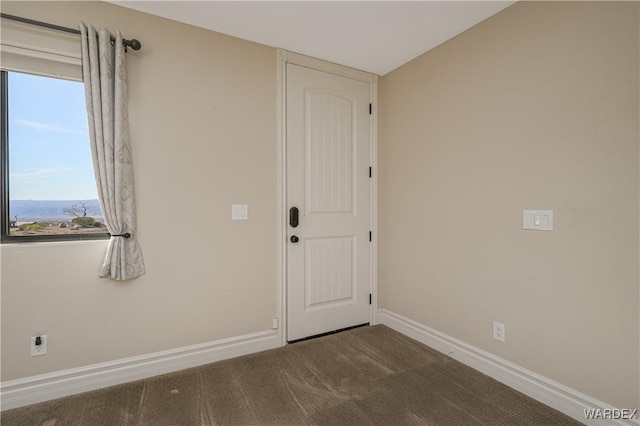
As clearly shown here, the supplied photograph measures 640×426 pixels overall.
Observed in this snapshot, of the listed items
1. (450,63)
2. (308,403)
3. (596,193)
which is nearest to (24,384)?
(308,403)

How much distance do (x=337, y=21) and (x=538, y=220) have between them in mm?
1890

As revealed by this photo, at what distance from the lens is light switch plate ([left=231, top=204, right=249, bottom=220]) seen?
252cm

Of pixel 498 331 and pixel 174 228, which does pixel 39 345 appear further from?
pixel 498 331

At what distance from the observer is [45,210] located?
2021 millimetres

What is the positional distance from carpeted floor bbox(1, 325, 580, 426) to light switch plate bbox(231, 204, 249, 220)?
111 centimetres

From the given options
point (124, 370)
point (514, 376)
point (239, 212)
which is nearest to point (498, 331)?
point (514, 376)

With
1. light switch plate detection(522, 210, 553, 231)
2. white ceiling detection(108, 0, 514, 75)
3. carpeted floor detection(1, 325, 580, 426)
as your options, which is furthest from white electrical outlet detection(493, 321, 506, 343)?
white ceiling detection(108, 0, 514, 75)

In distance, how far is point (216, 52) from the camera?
244 centimetres

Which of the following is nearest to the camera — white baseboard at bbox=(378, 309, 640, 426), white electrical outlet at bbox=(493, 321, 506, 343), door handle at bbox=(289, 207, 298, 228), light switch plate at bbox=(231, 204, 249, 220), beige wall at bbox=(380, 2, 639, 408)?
beige wall at bbox=(380, 2, 639, 408)

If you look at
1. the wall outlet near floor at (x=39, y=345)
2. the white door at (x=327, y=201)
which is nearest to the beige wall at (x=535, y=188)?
the white door at (x=327, y=201)

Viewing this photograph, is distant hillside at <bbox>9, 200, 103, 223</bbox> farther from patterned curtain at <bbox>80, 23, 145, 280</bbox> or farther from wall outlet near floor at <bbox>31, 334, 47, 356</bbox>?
wall outlet near floor at <bbox>31, 334, 47, 356</bbox>

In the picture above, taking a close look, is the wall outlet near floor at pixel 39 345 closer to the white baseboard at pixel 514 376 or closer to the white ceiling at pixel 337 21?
the white ceiling at pixel 337 21

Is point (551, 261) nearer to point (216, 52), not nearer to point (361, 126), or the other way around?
point (361, 126)

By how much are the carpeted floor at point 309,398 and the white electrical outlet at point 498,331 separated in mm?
288
